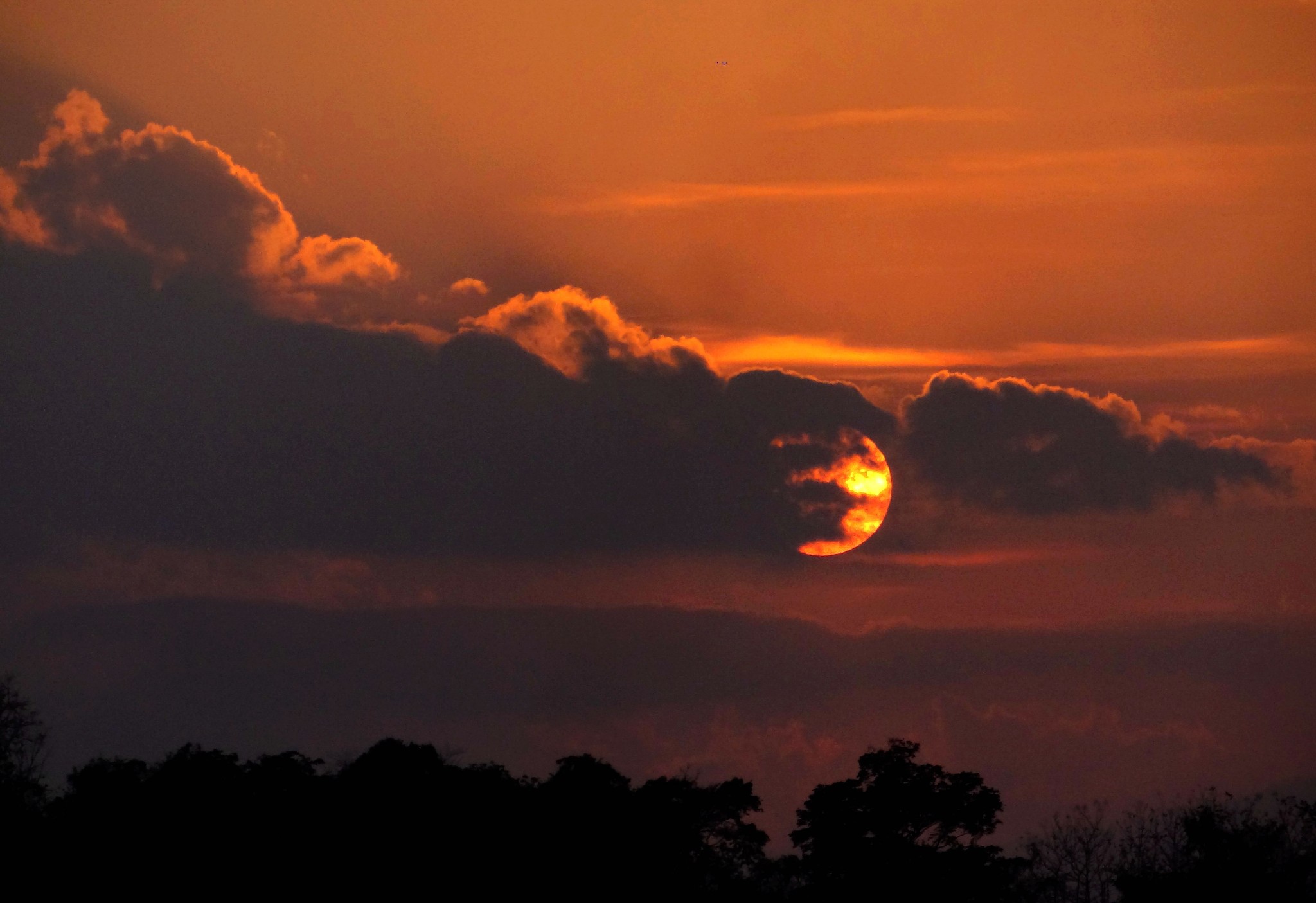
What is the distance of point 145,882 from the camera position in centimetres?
8344

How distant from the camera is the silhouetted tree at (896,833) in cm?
9362

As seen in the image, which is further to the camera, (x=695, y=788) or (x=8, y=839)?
(x=695, y=788)

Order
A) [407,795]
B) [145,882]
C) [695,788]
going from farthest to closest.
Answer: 1. [695,788]
2. [407,795]
3. [145,882]

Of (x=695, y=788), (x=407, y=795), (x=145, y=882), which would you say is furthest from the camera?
(x=695, y=788)

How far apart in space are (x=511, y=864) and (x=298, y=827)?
10455 mm

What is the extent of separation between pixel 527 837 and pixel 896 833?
2063cm

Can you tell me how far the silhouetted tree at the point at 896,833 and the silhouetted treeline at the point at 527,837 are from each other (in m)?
0.09

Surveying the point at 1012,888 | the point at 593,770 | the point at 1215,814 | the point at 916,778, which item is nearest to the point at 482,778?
the point at 593,770

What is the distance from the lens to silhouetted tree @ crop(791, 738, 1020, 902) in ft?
307

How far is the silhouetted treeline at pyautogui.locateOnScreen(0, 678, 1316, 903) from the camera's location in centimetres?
8481

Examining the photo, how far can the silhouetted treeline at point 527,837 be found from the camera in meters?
84.8

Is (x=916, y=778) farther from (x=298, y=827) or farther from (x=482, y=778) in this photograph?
(x=298, y=827)

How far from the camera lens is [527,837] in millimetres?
88500

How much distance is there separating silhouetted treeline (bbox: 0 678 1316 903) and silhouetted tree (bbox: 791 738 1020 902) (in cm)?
9
